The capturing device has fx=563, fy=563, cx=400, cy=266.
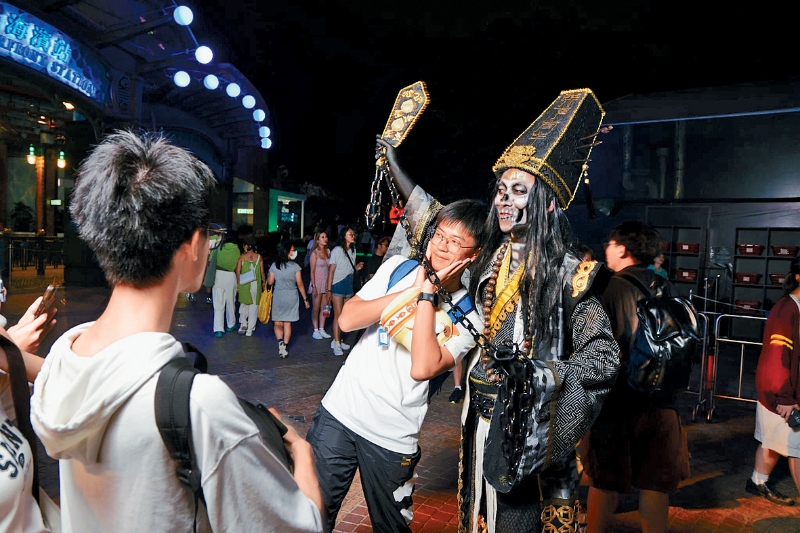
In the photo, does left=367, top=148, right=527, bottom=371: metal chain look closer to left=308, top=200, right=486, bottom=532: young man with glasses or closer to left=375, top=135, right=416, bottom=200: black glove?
left=375, top=135, right=416, bottom=200: black glove

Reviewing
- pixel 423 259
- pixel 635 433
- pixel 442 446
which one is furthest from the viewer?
pixel 442 446

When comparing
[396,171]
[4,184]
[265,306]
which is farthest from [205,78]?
[396,171]

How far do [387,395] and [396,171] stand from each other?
136 centimetres

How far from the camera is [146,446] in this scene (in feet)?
4.00

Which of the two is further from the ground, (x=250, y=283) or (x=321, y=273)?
(x=321, y=273)

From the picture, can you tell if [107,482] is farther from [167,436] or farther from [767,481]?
[767,481]

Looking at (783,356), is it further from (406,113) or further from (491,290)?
(406,113)

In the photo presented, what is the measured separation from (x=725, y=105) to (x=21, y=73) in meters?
14.5

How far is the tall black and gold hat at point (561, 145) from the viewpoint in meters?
2.81

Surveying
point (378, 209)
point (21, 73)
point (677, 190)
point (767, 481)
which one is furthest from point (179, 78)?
point (767, 481)

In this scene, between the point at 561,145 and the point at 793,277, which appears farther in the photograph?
the point at 793,277

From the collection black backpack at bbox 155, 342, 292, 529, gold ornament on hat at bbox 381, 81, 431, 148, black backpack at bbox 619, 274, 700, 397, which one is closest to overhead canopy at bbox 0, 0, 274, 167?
gold ornament on hat at bbox 381, 81, 431, 148

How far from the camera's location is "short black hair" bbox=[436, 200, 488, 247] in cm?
305

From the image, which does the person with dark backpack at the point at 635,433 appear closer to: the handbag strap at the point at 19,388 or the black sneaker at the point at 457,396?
the black sneaker at the point at 457,396
